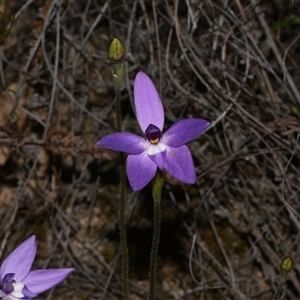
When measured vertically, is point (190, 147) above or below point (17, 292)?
below

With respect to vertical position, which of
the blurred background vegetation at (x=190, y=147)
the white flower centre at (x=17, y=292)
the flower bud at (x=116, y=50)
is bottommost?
the blurred background vegetation at (x=190, y=147)

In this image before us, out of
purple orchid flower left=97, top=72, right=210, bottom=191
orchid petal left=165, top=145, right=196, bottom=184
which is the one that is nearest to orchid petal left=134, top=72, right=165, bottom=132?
purple orchid flower left=97, top=72, right=210, bottom=191

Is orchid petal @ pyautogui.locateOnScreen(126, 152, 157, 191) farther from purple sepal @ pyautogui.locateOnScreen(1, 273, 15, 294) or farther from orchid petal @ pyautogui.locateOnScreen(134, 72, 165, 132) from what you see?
purple sepal @ pyautogui.locateOnScreen(1, 273, 15, 294)

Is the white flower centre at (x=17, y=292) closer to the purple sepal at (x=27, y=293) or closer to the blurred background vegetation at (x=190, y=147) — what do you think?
the purple sepal at (x=27, y=293)

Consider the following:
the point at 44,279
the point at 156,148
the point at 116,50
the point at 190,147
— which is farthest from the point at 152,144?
the point at 190,147

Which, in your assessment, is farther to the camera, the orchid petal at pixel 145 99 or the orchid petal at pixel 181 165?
the orchid petal at pixel 145 99

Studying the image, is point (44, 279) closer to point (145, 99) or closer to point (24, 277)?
point (24, 277)

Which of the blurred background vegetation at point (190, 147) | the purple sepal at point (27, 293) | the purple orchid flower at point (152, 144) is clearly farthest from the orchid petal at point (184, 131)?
the blurred background vegetation at point (190, 147)
